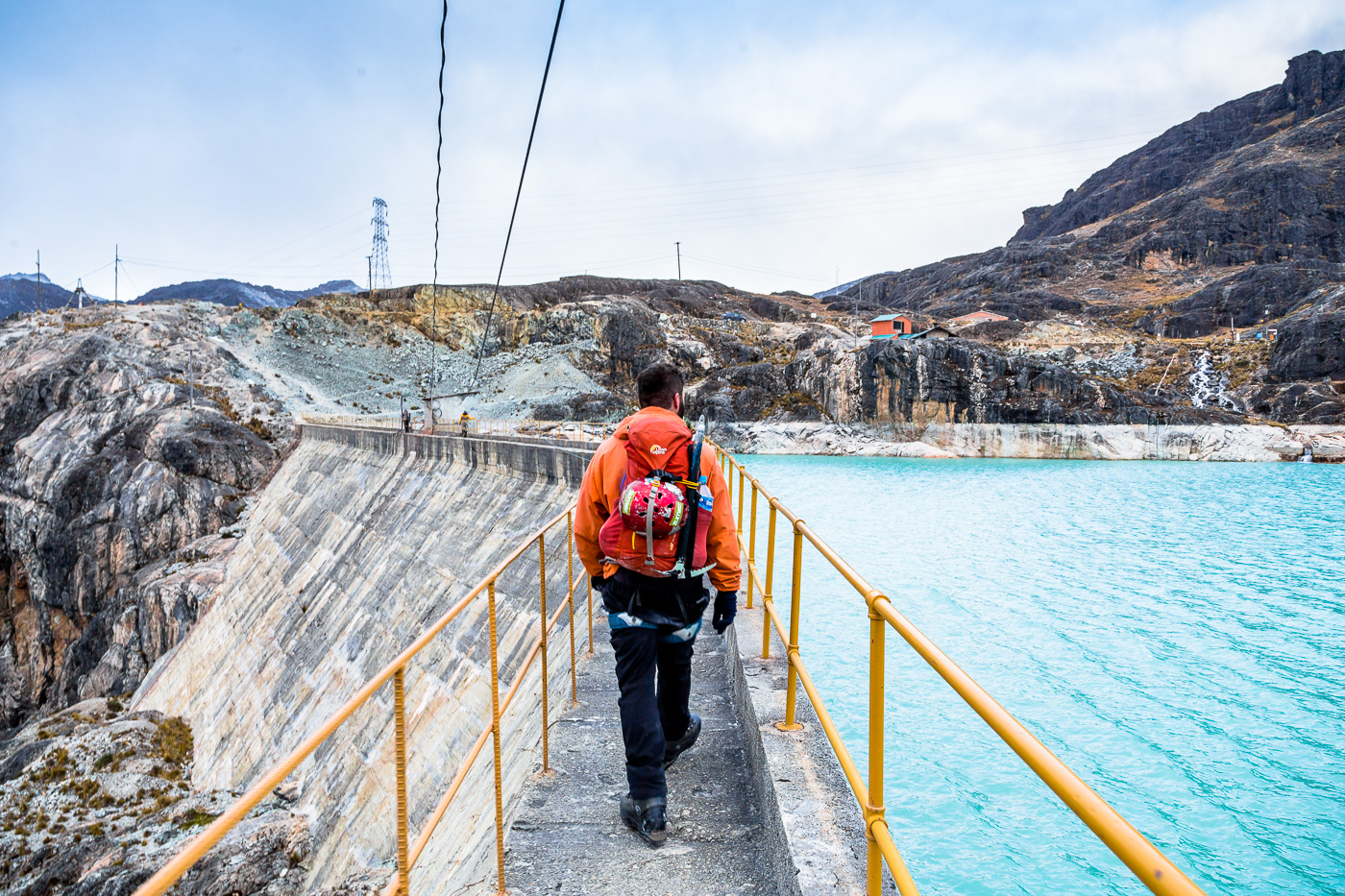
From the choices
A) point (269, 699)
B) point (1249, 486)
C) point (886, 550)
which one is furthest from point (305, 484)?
point (1249, 486)

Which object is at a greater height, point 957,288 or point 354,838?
point 957,288

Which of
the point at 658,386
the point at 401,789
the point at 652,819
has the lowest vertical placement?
the point at 652,819

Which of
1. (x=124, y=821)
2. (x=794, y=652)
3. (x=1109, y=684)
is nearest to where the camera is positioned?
(x=794, y=652)

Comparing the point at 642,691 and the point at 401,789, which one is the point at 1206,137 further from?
the point at 401,789

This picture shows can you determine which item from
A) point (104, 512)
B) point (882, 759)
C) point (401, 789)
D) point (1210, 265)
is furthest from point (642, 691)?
point (1210, 265)

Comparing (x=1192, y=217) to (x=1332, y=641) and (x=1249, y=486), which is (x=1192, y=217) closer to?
(x=1249, y=486)

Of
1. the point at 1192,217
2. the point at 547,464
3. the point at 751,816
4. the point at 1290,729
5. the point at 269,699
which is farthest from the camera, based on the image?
the point at 1192,217

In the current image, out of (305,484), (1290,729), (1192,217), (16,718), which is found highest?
(1192,217)

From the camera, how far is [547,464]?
13312 mm

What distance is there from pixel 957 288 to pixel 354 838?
129 meters

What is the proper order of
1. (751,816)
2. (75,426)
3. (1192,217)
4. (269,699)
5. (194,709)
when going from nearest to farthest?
(751,816), (269,699), (194,709), (75,426), (1192,217)

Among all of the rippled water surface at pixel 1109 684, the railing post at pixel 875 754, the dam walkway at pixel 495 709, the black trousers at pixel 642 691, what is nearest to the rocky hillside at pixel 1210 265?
the rippled water surface at pixel 1109 684

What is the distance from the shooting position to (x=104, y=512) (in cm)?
2877

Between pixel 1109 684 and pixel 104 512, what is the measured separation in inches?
1418
